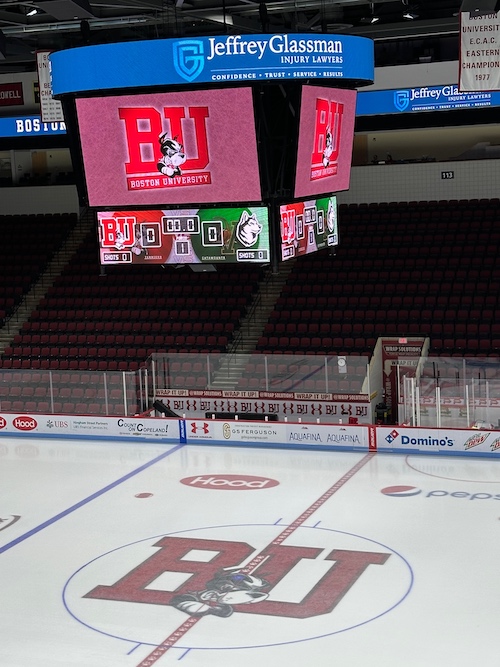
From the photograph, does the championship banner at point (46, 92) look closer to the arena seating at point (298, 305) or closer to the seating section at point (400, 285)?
the arena seating at point (298, 305)

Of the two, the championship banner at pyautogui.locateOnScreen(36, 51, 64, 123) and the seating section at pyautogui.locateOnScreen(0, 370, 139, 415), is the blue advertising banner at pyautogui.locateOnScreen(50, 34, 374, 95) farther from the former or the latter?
the seating section at pyautogui.locateOnScreen(0, 370, 139, 415)

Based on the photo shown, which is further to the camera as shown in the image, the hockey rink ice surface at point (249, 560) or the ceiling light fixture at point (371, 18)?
the ceiling light fixture at point (371, 18)

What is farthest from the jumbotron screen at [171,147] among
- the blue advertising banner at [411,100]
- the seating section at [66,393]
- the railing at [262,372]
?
the blue advertising banner at [411,100]

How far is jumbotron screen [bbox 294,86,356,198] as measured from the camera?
1235 centimetres

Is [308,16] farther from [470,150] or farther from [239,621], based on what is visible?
[239,621]

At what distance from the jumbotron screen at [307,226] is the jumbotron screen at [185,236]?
0.89 ft

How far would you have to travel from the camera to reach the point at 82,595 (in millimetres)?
9820

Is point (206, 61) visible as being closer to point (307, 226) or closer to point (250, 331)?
point (307, 226)

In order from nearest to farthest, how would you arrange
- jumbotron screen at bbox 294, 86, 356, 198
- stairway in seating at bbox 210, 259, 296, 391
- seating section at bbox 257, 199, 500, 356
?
jumbotron screen at bbox 294, 86, 356, 198 < stairway in seating at bbox 210, 259, 296, 391 < seating section at bbox 257, 199, 500, 356

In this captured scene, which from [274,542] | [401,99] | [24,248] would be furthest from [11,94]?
[274,542]

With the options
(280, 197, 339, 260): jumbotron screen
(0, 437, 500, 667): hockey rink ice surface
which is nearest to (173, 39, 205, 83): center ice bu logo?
(280, 197, 339, 260): jumbotron screen

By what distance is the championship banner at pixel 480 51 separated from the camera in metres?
13.4

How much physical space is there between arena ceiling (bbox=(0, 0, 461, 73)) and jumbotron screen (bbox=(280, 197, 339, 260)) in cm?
576

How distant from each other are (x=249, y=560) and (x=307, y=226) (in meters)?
4.59
